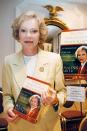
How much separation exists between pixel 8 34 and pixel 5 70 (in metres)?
1.47

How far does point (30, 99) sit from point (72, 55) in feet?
2.64

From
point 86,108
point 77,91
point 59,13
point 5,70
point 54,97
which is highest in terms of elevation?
point 59,13

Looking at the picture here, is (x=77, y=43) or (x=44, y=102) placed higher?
(x=77, y=43)

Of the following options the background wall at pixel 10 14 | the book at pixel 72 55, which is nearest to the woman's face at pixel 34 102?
the book at pixel 72 55

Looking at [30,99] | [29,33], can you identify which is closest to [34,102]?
[30,99]

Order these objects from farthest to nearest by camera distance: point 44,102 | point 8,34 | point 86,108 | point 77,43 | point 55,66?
point 8,34, point 86,108, point 77,43, point 55,66, point 44,102

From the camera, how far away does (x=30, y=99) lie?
5.00 feet

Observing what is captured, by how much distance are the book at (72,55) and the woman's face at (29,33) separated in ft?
2.19

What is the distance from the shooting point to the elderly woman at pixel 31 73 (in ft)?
5.13

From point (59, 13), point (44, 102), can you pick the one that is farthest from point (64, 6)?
point (44, 102)

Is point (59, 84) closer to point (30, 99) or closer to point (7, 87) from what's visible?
point (30, 99)

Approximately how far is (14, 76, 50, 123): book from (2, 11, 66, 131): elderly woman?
0.13 ft

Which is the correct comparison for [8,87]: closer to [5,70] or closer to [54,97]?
[5,70]

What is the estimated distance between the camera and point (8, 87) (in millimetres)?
1582
